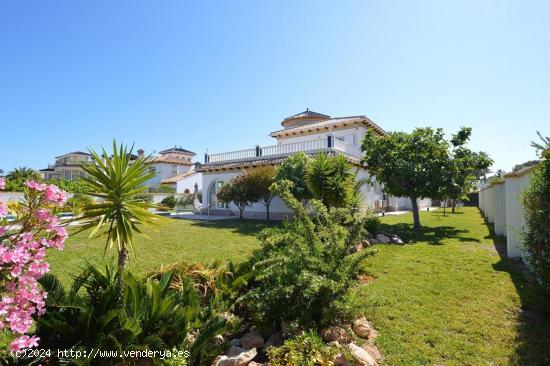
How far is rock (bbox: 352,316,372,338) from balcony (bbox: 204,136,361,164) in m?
14.8

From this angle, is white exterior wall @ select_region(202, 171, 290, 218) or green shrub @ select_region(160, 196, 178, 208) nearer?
white exterior wall @ select_region(202, 171, 290, 218)

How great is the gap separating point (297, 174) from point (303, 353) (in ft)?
42.4

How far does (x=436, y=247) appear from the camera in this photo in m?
10.2

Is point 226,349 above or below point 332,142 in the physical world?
below

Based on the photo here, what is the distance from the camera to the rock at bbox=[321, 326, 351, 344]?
3.79 metres

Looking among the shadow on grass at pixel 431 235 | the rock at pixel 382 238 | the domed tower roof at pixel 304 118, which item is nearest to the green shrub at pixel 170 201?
the domed tower roof at pixel 304 118

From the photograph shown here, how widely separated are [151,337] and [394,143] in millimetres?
13853

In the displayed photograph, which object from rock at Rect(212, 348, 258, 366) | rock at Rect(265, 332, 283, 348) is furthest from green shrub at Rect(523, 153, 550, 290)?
rock at Rect(212, 348, 258, 366)

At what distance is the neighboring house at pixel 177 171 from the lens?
43.6 m

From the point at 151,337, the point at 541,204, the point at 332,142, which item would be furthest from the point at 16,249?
the point at 332,142

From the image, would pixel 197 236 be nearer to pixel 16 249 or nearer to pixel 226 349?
pixel 226 349

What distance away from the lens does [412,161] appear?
1383 centimetres

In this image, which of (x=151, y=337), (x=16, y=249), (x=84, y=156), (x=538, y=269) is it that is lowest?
(x=151, y=337)

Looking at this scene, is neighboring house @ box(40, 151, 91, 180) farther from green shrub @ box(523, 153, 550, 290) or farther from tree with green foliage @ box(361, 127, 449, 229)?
green shrub @ box(523, 153, 550, 290)
